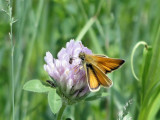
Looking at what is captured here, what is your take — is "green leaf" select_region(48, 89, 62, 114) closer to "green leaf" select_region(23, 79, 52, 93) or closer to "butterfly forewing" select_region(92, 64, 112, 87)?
"green leaf" select_region(23, 79, 52, 93)

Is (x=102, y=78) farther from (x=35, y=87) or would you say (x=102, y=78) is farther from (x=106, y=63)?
(x=35, y=87)

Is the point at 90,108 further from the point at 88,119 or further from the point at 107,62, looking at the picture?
the point at 107,62

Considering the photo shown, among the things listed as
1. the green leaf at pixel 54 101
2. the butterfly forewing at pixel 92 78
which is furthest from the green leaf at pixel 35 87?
the butterfly forewing at pixel 92 78

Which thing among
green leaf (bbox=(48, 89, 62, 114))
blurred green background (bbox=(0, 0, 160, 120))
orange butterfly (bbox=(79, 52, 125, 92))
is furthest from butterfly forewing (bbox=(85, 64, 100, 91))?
blurred green background (bbox=(0, 0, 160, 120))

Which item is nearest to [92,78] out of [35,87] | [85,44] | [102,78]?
[102,78]

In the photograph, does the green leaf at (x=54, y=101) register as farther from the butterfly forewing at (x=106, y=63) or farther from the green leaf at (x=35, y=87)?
the butterfly forewing at (x=106, y=63)
